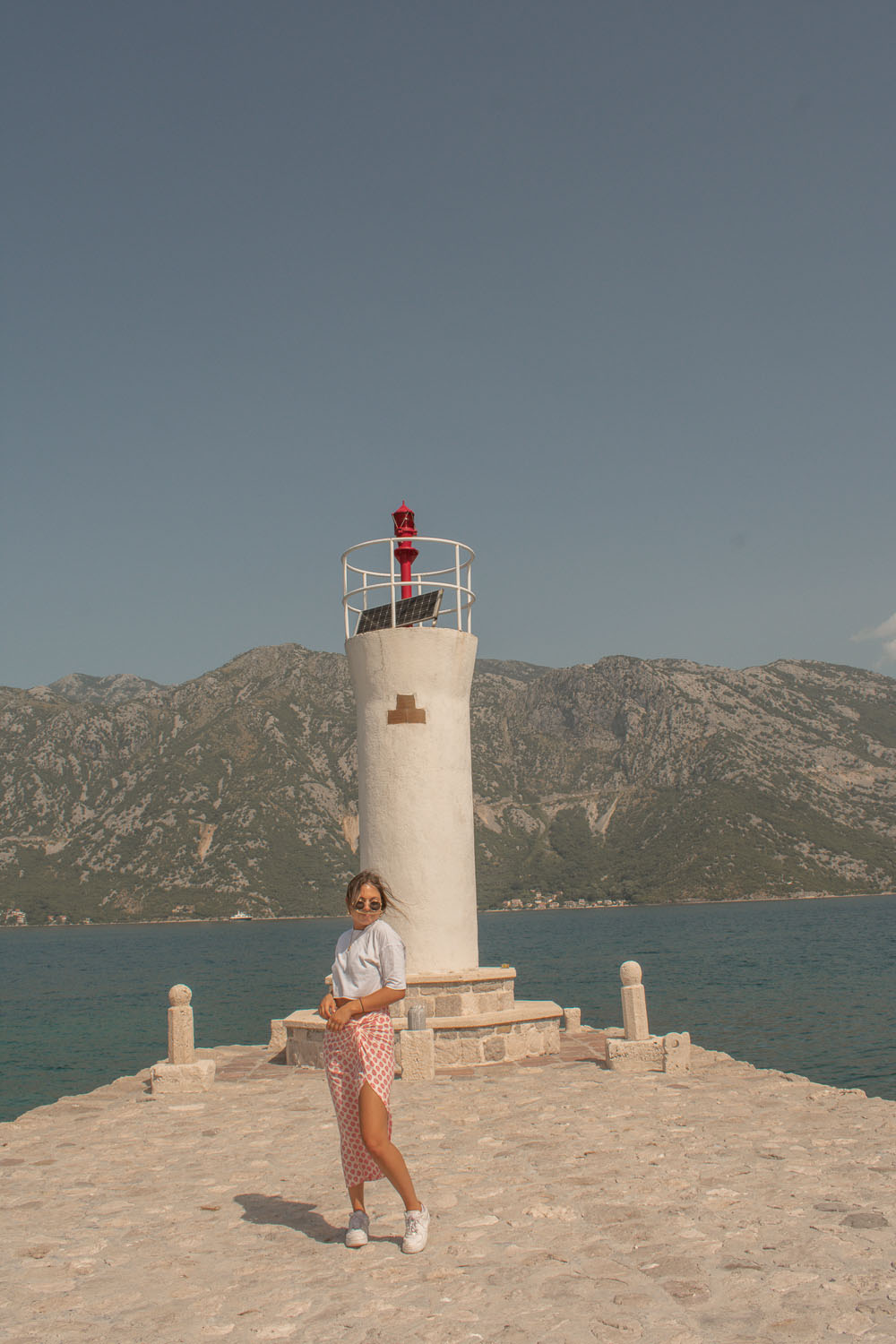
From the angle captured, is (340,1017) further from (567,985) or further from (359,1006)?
(567,985)

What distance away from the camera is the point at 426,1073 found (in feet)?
43.4

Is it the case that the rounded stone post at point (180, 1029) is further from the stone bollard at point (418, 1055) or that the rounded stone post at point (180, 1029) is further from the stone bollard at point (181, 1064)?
the stone bollard at point (418, 1055)

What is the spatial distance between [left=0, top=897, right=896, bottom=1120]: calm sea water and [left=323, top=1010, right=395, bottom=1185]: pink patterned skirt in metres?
21.0

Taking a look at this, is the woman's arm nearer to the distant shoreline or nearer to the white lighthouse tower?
the white lighthouse tower

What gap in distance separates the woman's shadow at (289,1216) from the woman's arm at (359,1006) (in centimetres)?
165

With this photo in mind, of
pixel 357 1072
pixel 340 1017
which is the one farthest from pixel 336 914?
pixel 340 1017

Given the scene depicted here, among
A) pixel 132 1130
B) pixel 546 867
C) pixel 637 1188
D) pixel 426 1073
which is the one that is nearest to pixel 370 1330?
pixel 637 1188

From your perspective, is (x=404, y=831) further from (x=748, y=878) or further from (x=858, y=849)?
(x=858, y=849)

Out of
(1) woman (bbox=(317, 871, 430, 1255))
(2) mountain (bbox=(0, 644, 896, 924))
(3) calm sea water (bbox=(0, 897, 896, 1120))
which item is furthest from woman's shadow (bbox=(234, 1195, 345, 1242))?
(2) mountain (bbox=(0, 644, 896, 924))

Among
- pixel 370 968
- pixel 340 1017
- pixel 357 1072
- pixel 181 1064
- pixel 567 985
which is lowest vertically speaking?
pixel 567 985

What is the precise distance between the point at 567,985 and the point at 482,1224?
156 ft

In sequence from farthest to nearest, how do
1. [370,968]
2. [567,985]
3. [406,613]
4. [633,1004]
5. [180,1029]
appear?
[567,985], [406,613], [633,1004], [180,1029], [370,968]

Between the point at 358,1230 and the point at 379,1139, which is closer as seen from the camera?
the point at 379,1139

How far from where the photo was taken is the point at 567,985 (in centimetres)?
5253
